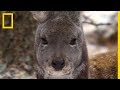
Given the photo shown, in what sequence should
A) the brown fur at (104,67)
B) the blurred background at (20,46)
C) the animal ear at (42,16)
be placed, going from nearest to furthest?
the animal ear at (42,16)
the brown fur at (104,67)
the blurred background at (20,46)

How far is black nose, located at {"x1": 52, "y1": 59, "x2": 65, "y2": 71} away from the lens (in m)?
6.63

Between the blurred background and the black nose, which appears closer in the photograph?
the black nose

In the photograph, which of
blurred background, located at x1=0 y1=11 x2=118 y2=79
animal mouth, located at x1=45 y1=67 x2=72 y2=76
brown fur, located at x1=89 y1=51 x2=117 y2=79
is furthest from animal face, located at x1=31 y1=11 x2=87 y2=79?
blurred background, located at x1=0 y1=11 x2=118 y2=79

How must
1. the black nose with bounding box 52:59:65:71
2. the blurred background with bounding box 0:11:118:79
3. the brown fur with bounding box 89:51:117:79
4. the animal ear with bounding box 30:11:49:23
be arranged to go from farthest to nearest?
the blurred background with bounding box 0:11:118:79
the brown fur with bounding box 89:51:117:79
the animal ear with bounding box 30:11:49:23
the black nose with bounding box 52:59:65:71

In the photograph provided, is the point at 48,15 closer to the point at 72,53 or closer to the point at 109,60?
the point at 72,53

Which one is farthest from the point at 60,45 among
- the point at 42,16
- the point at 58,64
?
the point at 42,16

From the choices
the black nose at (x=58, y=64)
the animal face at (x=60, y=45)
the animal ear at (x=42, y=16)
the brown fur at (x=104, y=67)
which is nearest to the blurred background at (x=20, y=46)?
the brown fur at (x=104, y=67)

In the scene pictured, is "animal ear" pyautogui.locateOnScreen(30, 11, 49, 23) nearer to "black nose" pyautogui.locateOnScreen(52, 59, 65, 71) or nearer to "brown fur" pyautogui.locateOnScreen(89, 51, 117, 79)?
"black nose" pyautogui.locateOnScreen(52, 59, 65, 71)

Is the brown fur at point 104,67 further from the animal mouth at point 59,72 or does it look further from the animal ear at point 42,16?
the animal ear at point 42,16

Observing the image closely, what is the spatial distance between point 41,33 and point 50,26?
154 mm

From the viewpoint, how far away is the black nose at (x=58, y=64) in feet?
21.8

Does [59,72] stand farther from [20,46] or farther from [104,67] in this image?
[20,46]
